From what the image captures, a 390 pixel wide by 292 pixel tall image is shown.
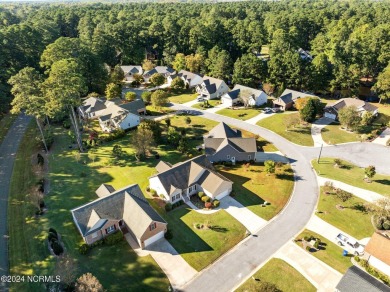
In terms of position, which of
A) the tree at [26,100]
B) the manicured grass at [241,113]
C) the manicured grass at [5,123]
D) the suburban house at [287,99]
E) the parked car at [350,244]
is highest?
the tree at [26,100]

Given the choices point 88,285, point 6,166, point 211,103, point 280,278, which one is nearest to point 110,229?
point 88,285

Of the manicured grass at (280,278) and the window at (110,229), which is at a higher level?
the window at (110,229)

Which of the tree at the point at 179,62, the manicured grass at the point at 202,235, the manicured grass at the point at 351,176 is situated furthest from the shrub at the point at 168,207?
the tree at the point at 179,62

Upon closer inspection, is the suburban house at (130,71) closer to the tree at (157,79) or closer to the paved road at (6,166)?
the tree at (157,79)

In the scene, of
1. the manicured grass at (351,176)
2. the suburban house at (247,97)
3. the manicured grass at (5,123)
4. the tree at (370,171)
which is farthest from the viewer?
the suburban house at (247,97)

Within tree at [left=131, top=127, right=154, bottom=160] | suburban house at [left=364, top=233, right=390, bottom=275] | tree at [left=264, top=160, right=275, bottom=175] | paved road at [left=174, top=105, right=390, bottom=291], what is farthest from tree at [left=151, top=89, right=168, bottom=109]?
suburban house at [left=364, top=233, right=390, bottom=275]

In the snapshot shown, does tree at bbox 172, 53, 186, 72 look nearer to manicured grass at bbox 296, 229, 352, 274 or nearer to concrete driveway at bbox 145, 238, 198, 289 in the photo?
concrete driveway at bbox 145, 238, 198, 289

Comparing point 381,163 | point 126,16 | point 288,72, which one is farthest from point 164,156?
point 126,16
